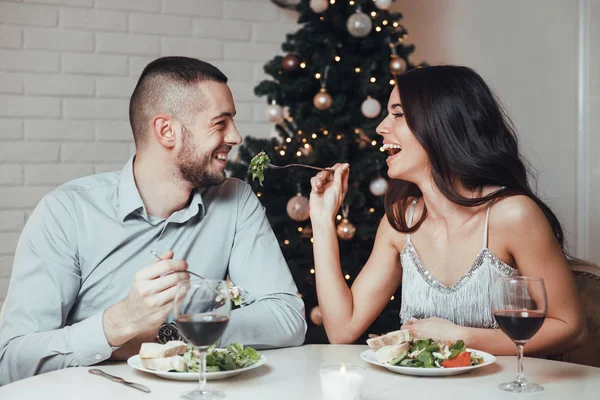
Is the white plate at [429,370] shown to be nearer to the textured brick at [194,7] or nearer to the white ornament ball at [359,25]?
the white ornament ball at [359,25]

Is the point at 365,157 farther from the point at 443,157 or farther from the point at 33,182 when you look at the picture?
the point at 33,182

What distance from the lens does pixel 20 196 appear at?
3512 millimetres

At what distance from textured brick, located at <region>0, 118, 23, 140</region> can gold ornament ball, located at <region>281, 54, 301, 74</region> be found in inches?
50.8

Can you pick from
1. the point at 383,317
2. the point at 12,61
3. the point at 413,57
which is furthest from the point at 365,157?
the point at 12,61

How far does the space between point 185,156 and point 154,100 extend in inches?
8.0

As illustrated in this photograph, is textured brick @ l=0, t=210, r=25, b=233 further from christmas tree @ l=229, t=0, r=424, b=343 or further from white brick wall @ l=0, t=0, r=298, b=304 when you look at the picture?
christmas tree @ l=229, t=0, r=424, b=343

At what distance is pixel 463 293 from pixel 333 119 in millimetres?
1602

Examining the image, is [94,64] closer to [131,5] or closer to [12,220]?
[131,5]

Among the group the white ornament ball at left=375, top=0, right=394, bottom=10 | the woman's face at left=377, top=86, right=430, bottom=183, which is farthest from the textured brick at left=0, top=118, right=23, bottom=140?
the woman's face at left=377, top=86, right=430, bottom=183

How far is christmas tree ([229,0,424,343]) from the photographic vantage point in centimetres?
341

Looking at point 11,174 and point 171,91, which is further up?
point 171,91

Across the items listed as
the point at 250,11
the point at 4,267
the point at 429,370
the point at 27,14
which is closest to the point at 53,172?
the point at 4,267

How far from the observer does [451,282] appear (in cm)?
213

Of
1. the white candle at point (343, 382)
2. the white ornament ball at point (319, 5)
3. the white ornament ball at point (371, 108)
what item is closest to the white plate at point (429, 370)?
the white candle at point (343, 382)
